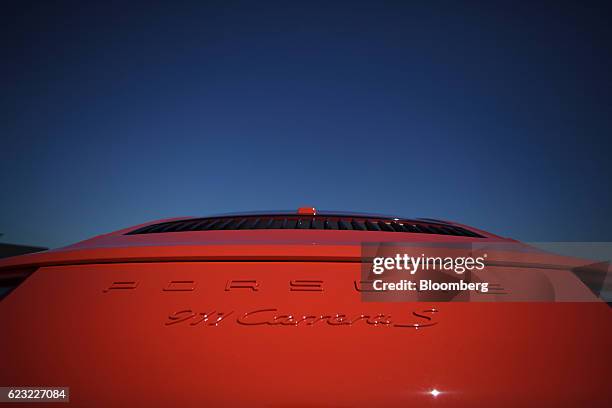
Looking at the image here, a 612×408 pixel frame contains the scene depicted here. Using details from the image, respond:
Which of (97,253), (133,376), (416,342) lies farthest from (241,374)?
(97,253)

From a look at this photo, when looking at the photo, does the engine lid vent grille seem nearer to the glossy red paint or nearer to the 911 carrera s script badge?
the glossy red paint

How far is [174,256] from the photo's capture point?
932 millimetres

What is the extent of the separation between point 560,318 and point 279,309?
29.2 inches

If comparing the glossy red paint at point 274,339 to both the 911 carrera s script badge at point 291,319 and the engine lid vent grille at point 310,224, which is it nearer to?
the 911 carrera s script badge at point 291,319

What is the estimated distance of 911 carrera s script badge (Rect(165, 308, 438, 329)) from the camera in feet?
2.48

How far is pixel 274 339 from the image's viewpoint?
2.37 feet

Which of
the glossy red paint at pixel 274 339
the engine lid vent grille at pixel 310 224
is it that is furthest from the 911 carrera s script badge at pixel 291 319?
the engine lid vent grille at pixel 310 224

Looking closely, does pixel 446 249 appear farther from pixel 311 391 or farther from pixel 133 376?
pixel 133 376

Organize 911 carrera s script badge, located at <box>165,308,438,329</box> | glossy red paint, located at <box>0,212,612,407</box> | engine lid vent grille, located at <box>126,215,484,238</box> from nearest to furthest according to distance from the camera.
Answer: glossy red paint, located at <box>0,212,612,407</box> < 911 carrera s script badge, located at <box>165,308,438,329</box> < engine lid vent grille, located at <box>126,215,484,238</box>

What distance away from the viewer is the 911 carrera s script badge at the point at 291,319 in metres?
0.76

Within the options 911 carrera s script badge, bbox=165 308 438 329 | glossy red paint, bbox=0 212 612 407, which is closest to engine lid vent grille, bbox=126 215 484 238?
glossy red paint, bbox=0 212 612 407

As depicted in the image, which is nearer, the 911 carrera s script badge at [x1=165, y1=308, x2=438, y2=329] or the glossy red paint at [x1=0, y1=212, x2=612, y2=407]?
the glossy red paint at [x1=0, y1=212, x2=612, y2=407]

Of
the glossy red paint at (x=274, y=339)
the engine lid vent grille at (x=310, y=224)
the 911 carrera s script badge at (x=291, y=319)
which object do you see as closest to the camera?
the glossy red paint at (x=274, y=339)

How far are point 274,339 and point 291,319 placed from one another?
7 cm
